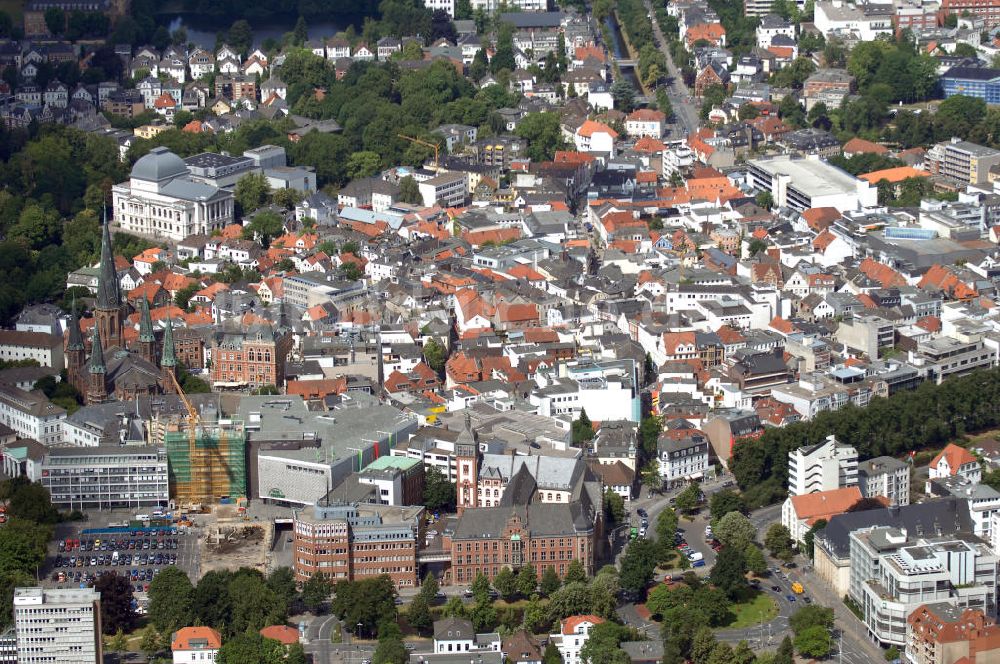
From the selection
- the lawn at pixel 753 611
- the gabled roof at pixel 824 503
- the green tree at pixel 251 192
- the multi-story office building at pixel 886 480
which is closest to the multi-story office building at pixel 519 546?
the lawn at pixel 753 611

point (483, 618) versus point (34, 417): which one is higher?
point (34, 417)

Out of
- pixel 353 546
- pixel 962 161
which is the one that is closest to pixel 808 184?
pixel 962 161

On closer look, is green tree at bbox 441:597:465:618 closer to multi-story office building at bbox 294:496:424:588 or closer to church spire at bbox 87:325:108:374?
multi-story office building at bbox 294:496:424:588

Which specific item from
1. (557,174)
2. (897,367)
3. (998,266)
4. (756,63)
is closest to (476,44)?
(756,63)

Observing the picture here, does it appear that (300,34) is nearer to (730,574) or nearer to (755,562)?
(755,562)

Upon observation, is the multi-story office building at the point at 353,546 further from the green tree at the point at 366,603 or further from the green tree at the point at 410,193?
the green tree at the point at 410,193

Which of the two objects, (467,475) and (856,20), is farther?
(856,20)

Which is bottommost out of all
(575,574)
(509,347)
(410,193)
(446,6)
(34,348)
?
(575,574)
